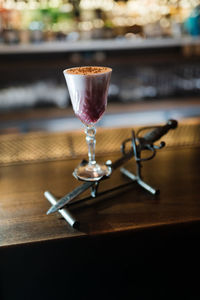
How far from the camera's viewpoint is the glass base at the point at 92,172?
2.67 ft

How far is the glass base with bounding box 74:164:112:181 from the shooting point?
813 mm

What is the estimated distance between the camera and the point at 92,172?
835mm

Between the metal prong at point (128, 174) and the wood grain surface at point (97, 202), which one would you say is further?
the metal prong at point (128, 174)

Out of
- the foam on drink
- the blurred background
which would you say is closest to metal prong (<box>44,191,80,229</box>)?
the foam on drink

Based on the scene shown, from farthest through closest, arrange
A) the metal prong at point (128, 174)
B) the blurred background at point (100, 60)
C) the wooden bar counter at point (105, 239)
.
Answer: the blurred background at point (100, 60) → the metal prong at point (128, 174) → the wooden bar counter at point (105, 239)

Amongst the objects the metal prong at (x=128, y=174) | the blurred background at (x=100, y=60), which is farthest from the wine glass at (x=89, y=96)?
the blurred background at (x=100, y=60)

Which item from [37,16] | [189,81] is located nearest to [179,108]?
[189,81]

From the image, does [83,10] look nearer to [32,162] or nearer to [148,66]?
[148,66]

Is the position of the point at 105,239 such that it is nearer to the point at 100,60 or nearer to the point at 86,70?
the point at 86,70

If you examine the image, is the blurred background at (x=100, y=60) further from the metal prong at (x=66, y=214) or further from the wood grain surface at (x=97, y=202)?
the metal prong at (x=66, y=214)

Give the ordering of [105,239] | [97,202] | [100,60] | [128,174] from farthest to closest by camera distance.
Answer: [100,60] < [128,174] < [97,202] < [105,239]

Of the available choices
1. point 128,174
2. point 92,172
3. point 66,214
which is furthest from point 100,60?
point 66,214

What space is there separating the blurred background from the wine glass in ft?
6.25

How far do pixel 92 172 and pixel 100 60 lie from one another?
2.20 metres
